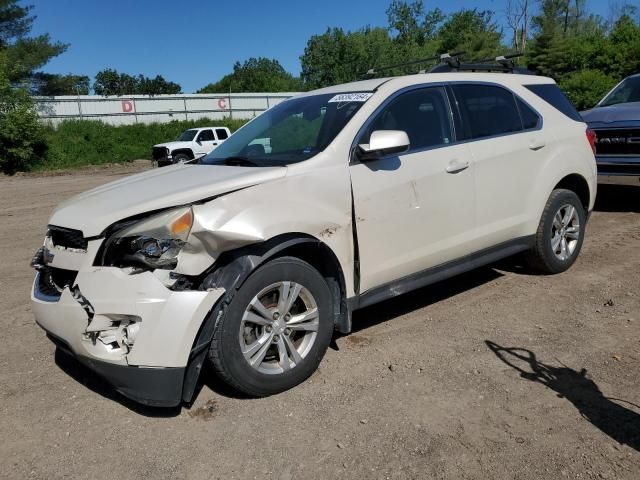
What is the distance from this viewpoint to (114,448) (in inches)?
113

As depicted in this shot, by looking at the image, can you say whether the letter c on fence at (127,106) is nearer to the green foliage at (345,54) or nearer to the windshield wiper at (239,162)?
the green foliage at (345,54)

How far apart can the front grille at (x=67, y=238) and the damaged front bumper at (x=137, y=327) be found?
0.19m

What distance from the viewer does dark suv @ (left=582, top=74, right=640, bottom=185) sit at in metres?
7.46

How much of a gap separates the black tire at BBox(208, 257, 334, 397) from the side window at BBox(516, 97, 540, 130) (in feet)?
8.56

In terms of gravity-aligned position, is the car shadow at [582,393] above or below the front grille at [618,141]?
below

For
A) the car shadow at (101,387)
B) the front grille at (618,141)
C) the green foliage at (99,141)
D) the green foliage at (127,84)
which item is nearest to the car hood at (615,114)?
the front grille at (618,141)

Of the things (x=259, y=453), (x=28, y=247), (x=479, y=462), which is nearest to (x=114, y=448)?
(x=259, y=453)

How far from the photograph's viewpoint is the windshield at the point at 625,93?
860 centimetres

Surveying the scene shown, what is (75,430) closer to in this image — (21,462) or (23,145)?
(21,462)

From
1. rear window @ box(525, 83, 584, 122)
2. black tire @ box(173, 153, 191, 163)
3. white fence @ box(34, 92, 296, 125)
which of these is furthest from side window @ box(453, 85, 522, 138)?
white fence @ box(34, 92, 296, 125)

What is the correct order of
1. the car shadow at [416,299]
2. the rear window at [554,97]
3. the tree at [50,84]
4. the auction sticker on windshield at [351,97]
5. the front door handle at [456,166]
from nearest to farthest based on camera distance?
1. the auction sticker on windshield at [351,97]
2. the front door handle at [456,166]
3. the car shadow at [416,299]
4. the rear window at [554,97]
5. the tree at [50,84]

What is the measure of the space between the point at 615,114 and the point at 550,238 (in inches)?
155

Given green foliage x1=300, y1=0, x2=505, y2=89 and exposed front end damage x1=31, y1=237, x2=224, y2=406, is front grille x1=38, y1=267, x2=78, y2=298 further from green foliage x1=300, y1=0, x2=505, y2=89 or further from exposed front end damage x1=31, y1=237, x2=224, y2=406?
green foliage x1=300, y1=0, x2=505, y2=89

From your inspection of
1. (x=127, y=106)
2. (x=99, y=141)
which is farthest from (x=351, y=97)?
(x=127, y=106)
